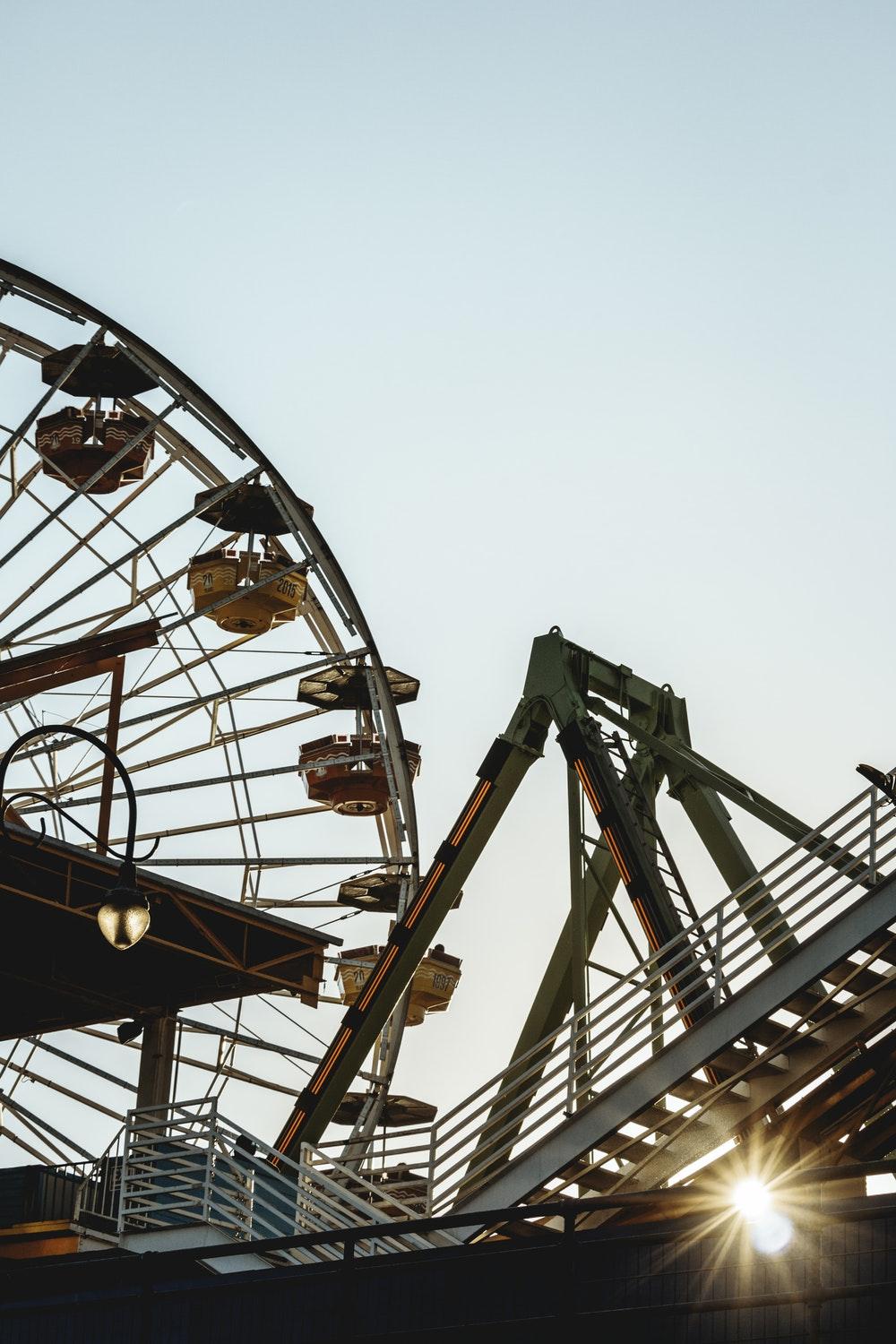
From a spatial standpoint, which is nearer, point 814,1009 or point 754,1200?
point 754,1200

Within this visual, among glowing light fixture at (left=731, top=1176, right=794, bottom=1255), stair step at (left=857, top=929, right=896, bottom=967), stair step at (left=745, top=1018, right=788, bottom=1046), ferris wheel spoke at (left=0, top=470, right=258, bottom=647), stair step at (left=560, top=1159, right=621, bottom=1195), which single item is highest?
ferris wheel spoke at (left=0, top=470, right=258, bottom=647)

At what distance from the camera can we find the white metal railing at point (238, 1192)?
17.7 meters

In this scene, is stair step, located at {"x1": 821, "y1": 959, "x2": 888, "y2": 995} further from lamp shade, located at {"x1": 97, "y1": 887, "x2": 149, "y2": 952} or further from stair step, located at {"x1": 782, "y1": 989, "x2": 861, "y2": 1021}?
lamp shade, located at {"x1": 97, "y1": 887, "x2": 149, "y2": 952}

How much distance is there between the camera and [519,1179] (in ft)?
55.1

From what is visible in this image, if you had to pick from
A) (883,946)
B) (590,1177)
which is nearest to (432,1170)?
(590,1177)

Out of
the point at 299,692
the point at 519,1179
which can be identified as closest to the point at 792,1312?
the point at 519,1179

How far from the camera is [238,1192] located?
17891 mm

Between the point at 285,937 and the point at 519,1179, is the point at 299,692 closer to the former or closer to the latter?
the point at 285,937

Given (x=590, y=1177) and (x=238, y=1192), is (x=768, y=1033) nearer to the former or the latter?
(x=590, y=1177)

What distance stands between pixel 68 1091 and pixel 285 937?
195 inches

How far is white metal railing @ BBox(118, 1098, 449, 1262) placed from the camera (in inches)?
695

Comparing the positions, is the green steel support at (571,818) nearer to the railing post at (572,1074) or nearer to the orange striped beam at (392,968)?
the orange striped beam at (392,968)

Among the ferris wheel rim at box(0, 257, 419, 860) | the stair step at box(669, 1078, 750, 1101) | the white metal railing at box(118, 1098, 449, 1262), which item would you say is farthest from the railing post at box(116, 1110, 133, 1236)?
the ferris wheel rim at box(0, 257, 419, 860)

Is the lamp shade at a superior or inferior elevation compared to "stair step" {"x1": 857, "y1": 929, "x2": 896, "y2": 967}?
superior
